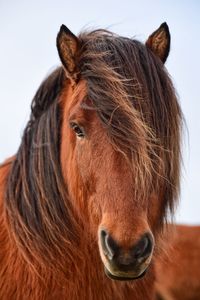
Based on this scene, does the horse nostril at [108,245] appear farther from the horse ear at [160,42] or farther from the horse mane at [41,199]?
the horse ear at [160,42]

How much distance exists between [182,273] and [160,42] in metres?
6.10

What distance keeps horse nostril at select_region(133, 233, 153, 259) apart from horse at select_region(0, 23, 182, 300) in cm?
12

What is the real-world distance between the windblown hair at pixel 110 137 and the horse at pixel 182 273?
5.54m

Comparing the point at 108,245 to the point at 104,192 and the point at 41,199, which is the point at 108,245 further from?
the point at 41,199

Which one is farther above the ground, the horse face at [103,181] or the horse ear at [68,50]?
the horse ear at [68,50]

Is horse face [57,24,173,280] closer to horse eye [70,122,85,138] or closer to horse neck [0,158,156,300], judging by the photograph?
horse eye [70,122,85,138]

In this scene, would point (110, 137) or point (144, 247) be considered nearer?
point (144, 247)

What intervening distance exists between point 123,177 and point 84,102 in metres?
0.53

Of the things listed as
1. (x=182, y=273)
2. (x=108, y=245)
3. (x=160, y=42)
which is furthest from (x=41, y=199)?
(x=182, y=273)

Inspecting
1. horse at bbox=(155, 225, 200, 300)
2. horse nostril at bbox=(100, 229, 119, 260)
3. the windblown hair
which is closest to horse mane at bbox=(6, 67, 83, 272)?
the windblown hair

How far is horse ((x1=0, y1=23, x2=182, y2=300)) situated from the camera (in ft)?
9.56

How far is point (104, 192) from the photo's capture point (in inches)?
112

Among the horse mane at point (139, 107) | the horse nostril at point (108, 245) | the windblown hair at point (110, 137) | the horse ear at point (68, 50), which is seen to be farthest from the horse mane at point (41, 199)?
the horse nostril at point (108, 245)

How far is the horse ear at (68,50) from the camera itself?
3242 mm
